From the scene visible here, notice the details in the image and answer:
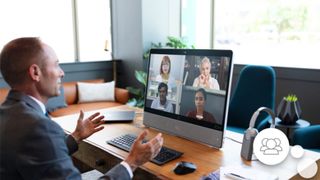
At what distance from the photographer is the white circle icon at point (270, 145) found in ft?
4.39

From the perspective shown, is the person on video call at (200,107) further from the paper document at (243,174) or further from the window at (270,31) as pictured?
the window at (270,31)

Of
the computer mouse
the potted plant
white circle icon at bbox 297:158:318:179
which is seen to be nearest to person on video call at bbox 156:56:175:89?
the computer mouse

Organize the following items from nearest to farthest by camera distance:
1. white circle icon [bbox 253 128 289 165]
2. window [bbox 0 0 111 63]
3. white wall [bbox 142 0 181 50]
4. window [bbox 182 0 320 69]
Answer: white circle icon [bbox 253 128 289 165], window [bbox 182 0 320 69], window [bbox 0 0 111 63], white wall [bbox 142 0 181 50]

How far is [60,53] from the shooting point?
15.4 feet

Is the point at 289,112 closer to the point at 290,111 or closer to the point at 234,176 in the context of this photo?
the point at 290,111

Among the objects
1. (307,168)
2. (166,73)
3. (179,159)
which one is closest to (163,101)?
(166,73)

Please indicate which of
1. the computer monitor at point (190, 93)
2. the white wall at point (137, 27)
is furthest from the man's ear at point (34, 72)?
the white wall at point (137, 27)

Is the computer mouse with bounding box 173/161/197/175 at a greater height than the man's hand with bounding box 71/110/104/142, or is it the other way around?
the man's hand with bounding box 71/110/104/142

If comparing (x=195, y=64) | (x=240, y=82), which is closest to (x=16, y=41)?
(x=195, y=64)

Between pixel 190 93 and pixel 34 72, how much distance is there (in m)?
0.78

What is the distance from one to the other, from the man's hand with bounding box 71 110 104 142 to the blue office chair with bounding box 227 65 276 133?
1.50m

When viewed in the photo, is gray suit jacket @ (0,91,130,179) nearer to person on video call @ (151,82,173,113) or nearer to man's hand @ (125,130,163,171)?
man's hand @ (125,130,163,171)

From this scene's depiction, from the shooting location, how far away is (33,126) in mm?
995

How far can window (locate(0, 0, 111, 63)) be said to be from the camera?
14.1 feet
